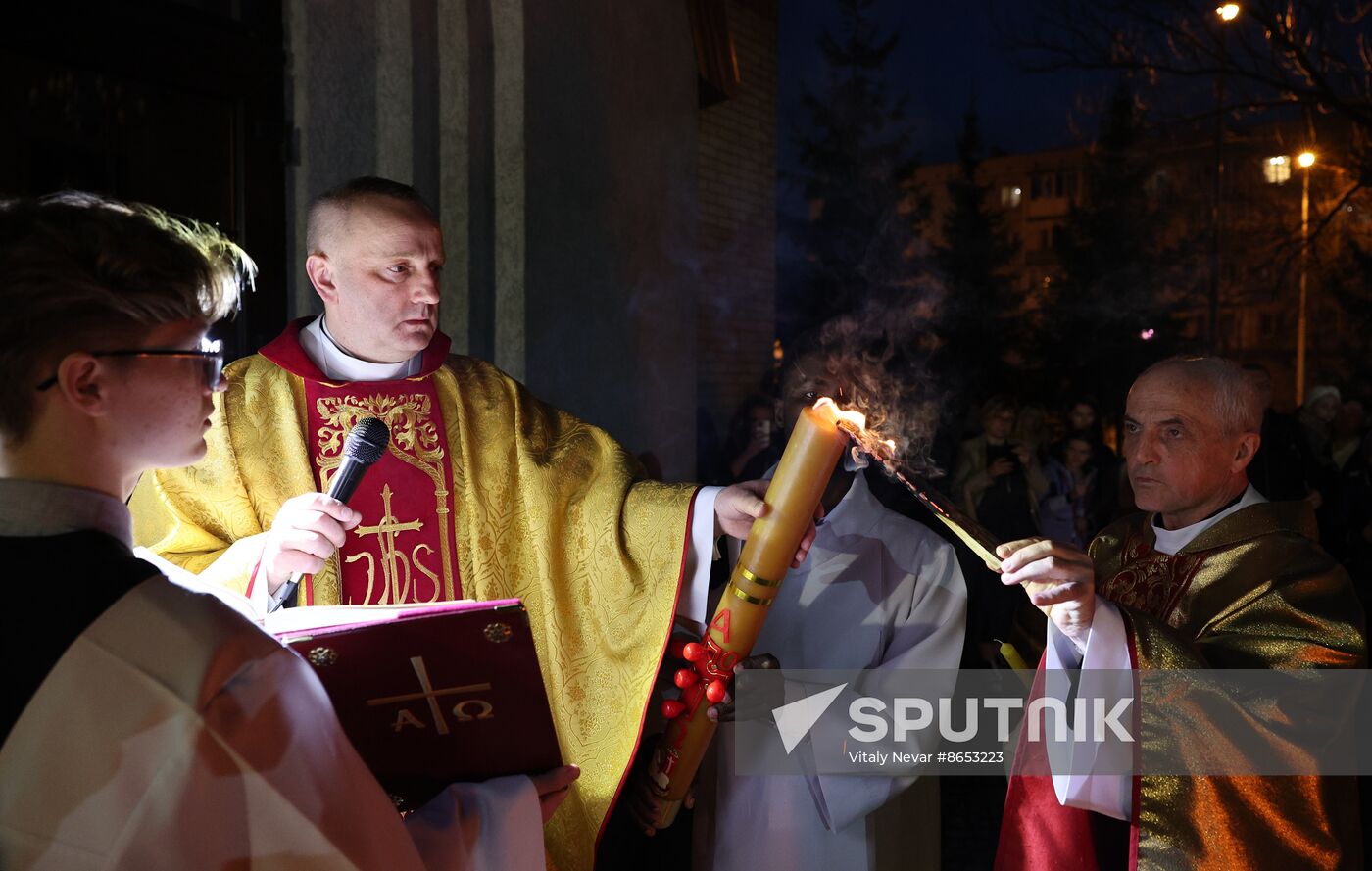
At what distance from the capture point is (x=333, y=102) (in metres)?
4.17

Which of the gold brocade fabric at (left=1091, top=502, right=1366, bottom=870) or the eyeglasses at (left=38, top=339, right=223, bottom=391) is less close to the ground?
the eyeglasses at (left=38, top=339, right=223, bottom=391)

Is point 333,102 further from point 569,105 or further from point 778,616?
point 778,616

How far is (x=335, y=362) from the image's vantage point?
9.09 feet

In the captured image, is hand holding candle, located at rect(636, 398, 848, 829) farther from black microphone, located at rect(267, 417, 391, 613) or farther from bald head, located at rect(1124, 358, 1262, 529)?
bald head, located at rect(1124, 358, 1262, 529)

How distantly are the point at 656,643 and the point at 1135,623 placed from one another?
1.16m

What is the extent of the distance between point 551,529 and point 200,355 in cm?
144

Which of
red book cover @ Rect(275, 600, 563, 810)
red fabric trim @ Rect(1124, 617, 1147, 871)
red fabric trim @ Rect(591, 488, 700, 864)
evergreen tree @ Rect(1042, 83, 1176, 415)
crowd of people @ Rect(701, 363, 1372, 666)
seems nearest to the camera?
red book cover @ Rect(275, 600, 563, 810)

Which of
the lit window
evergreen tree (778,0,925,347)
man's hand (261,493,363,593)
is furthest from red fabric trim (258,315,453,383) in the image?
the lit window

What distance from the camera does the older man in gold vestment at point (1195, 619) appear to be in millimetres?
2195

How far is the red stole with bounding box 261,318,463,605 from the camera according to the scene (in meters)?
2.64

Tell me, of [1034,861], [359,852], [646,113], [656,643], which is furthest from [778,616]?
[646,113]

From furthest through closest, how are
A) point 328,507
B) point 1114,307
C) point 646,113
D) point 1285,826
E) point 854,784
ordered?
point 1114,307, point 646,113, point 854,784, point 1285,826, point 328,507

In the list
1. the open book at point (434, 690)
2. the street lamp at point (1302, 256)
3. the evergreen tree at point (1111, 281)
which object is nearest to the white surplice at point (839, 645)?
the open book at point (434, 690)

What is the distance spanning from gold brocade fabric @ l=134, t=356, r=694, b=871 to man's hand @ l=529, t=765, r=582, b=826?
2.84ft
